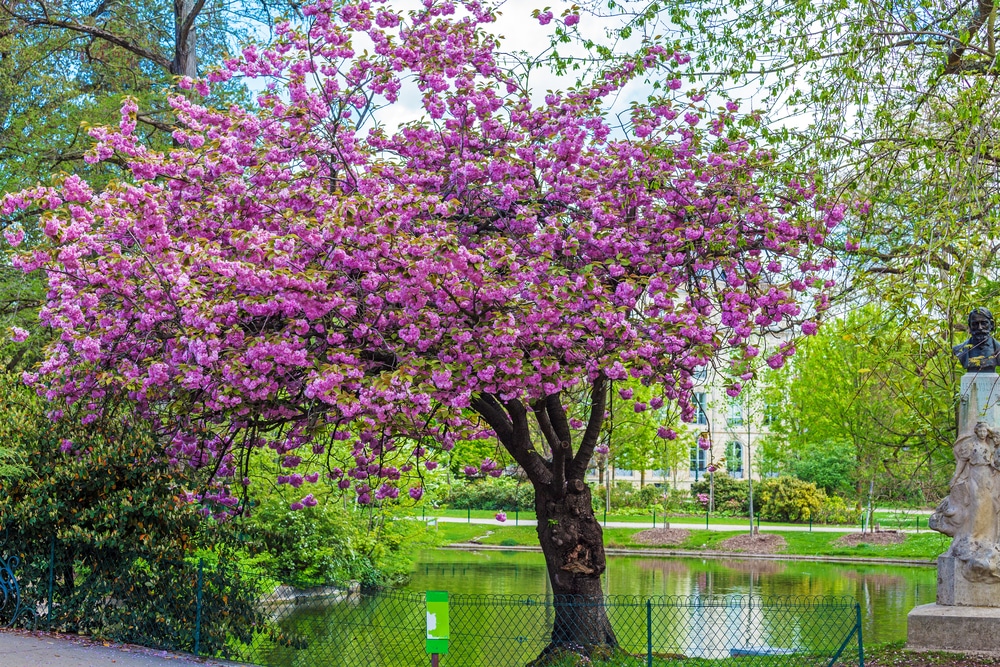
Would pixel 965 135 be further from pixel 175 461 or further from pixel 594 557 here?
pixel 175 461

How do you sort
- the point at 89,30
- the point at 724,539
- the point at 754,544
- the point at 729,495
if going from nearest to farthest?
the point at 89,30 → the point at 754,544 → the point at 724,539 → the point at 729,495

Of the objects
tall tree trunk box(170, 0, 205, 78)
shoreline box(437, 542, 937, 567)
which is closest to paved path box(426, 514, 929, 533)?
shoreline box(437, 542, 937, 567)

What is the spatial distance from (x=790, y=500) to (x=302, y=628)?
27128 millimetres

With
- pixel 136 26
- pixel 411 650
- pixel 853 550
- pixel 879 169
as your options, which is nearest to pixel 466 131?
pixel 879 169

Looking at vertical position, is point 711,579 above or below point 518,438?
below

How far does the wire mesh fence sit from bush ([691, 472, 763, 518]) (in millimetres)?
26805

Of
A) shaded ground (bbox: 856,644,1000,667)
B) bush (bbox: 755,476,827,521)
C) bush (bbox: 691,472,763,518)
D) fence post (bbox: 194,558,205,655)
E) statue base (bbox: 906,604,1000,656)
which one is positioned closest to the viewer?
fence post (bbox: 194,558,205,655)

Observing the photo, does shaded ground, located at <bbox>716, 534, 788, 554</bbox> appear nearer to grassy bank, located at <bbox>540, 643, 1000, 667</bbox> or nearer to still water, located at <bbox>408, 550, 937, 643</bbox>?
still water, located at <bbox>408, 550, 937, 643</bbox>

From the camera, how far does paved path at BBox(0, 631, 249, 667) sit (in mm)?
8148

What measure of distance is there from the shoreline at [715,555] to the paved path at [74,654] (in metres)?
18.1

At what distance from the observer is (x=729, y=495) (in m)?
42.2

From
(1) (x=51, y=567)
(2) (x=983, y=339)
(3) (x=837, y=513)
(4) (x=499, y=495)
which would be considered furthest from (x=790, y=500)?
(1) (x=51, y=567)

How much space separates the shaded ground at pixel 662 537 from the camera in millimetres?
30733

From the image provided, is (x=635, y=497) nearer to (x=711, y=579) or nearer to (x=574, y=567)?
(x=711, y=579)
